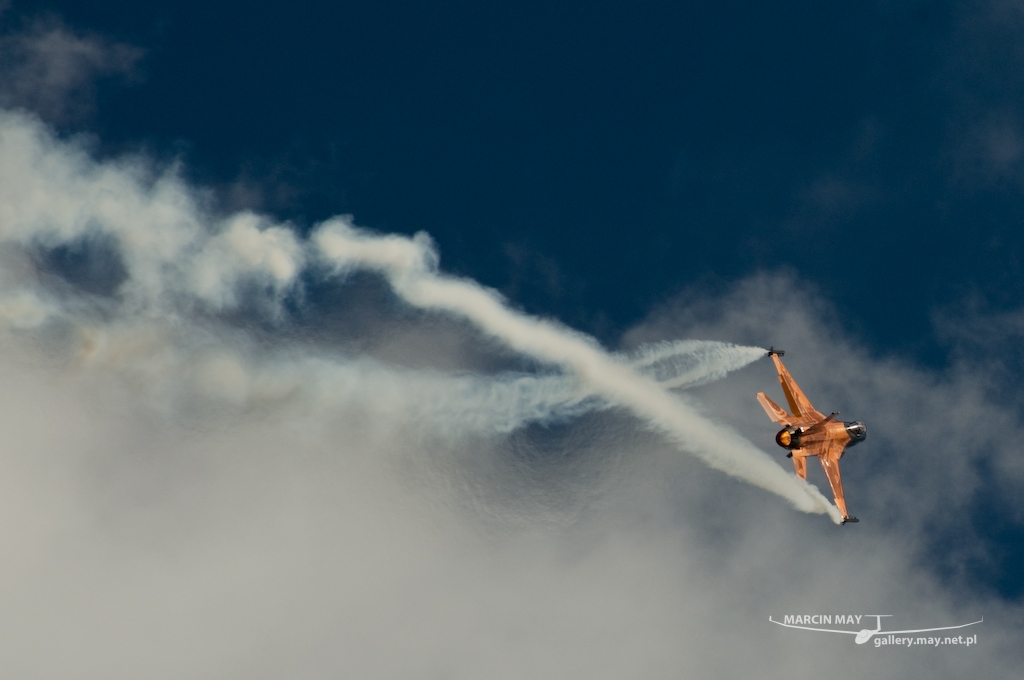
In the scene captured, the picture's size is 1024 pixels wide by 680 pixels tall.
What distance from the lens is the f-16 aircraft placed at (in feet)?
219

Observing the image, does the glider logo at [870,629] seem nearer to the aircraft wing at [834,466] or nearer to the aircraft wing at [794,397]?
the aircraft wing at [834,466]

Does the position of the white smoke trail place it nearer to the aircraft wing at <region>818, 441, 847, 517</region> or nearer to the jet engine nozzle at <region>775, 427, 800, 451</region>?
the jet engine nozzle at <region>775, 427, 800, 451</region>

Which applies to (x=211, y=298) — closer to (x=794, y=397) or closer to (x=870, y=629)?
(x=794, y=397)

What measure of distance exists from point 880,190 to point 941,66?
12450 millimetres

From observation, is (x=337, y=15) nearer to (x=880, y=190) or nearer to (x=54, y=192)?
(x=54, y=192)

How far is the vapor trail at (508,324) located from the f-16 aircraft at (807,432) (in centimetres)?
465

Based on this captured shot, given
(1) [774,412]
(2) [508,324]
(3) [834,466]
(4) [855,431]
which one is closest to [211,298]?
(2) [508,324]

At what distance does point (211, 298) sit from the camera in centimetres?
6297

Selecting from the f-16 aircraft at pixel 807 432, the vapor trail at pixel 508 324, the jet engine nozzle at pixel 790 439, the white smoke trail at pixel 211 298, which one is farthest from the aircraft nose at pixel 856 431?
the white smoke trail at pixel 211 298

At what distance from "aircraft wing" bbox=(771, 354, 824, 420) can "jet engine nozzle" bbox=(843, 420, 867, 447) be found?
202 centimetres

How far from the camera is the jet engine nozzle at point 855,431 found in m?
68.8

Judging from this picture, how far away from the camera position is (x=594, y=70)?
76938mm

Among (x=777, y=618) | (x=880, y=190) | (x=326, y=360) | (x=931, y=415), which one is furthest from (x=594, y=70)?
(x=777, y=618)

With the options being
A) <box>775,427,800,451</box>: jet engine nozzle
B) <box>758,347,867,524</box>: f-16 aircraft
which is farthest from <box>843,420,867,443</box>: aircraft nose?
<box>775,427,800,451</box>: jet engine nozzle
